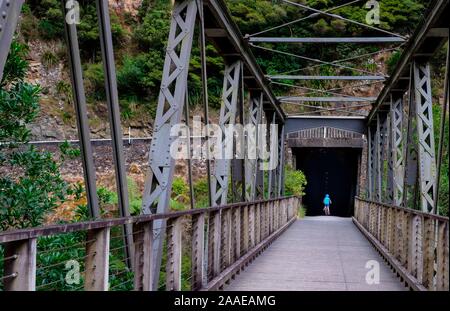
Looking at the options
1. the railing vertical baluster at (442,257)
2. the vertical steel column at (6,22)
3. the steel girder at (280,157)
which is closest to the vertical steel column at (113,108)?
the vertical steel column at (6,22)

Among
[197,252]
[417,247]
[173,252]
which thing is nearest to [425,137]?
[417,247]

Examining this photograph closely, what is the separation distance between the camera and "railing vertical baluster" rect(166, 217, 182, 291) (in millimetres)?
4885

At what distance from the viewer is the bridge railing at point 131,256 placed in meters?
2.54

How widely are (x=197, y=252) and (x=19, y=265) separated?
316 centimetres

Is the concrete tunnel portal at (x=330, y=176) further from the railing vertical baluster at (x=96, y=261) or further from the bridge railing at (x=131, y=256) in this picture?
the railing vertical baluster at (x=96, y=261)

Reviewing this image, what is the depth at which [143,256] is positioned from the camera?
4.19 metres

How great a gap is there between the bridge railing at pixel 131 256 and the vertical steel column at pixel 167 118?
9.5 inches
